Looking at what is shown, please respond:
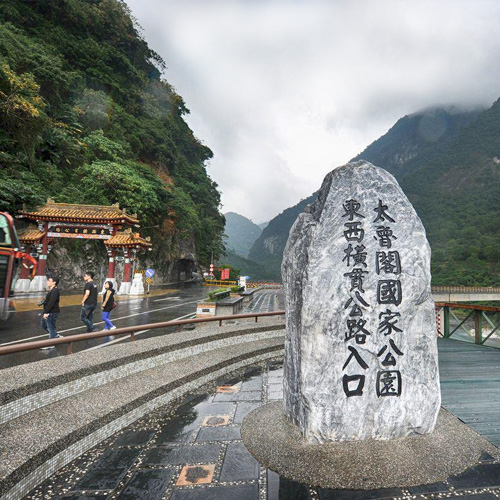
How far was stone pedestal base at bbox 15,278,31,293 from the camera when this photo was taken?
17.6m

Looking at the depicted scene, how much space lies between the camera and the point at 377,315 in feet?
10.4

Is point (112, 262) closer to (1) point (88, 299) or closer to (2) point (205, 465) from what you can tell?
(1) point (88, 299)

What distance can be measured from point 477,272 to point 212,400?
5542 cm

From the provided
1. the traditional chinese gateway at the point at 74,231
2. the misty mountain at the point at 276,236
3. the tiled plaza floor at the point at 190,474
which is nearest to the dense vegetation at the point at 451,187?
the misty mountain at the point at 276,236

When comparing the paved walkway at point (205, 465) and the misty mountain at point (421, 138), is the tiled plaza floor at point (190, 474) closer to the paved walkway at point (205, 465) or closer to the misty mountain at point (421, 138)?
the paved walkway at point (205, 465)

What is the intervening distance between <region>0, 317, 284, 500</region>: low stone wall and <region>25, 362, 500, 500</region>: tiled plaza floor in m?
0.17

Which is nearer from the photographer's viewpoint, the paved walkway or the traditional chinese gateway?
the paved walkway

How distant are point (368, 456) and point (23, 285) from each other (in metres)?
20.9

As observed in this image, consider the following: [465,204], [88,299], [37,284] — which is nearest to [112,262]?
[37,284]

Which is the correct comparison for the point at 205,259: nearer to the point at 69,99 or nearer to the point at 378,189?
the point at 69,99

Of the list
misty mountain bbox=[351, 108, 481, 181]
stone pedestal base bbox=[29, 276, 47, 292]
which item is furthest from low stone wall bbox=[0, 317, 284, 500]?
misty mountain bbox=[351, 108, 481, 181]

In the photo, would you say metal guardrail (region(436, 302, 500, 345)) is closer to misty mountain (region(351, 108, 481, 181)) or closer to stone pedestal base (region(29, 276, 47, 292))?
stone pedestal base (region(29, 276, 47, 292))

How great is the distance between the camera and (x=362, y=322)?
124 inches


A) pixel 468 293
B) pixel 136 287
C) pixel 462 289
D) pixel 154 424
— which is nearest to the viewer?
pixel 154 424
